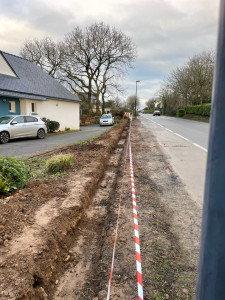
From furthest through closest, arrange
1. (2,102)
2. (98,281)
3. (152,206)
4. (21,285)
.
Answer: (2,102) → (152,206) → (98,281) → (21,285)

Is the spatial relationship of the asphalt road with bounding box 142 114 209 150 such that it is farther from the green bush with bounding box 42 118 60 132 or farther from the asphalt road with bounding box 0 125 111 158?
the green bush with bounding box 42 118 60 132

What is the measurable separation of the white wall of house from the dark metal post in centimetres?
1904

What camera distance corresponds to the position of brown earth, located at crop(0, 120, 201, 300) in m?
2.42

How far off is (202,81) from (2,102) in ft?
112

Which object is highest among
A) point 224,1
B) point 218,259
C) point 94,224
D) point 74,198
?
point 224,1

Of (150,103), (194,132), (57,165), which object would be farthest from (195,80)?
(150,103)

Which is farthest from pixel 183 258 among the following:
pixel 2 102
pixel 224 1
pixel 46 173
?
pixel 2 102

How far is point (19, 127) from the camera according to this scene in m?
13.8

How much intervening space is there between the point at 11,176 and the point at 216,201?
5.17 metres

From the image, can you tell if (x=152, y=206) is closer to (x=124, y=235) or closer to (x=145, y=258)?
(x=124, y=235)

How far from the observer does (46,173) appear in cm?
623

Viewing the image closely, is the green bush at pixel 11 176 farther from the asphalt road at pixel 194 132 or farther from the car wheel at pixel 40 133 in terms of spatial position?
the car wheel at pixel 40 133

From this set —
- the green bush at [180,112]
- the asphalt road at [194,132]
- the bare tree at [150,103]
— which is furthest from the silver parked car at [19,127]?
the bare tree at [150,103]

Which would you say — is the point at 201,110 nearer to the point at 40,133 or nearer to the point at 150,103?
the point at 40,133
